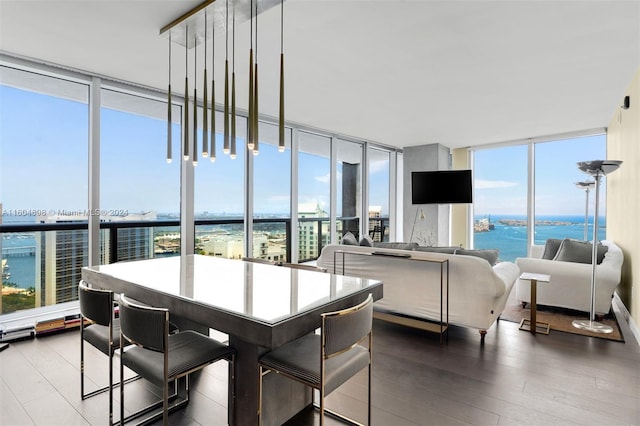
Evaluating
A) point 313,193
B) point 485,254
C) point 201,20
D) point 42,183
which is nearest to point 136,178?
point 42,183

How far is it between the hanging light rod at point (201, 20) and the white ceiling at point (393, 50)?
64 mm

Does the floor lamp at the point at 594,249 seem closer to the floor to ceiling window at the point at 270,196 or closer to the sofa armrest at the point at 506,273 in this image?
the sofa armrest at the point at 506,273

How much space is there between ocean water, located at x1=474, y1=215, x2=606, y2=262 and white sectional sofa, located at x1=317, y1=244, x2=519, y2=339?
3.30 m

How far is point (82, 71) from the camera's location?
11.8 ft

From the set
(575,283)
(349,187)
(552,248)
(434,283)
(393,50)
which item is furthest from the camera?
(349,187)

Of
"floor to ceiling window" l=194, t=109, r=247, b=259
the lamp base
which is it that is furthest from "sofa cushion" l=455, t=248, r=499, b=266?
"floor to ceiling window" l=194, t=109, r=247, b=259

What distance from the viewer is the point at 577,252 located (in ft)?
14.1

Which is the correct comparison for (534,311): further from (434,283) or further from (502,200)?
(502,200)

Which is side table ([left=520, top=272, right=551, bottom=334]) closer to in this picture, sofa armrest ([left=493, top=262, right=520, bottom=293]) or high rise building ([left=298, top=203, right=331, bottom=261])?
sofa armrest ([left=493, top=262, right=520, bottom=293])

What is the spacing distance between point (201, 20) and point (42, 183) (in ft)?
8.12

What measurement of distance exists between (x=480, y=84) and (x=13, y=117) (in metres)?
4.85

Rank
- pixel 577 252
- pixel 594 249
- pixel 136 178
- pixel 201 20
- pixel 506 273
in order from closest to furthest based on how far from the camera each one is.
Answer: pixel 201 20
pixel 506 273
pixel 594 249
pixel 136 178
pixel 577 252

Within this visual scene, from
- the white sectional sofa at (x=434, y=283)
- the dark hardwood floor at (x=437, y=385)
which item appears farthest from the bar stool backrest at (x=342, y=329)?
the white sectional sofa at (x=434, y=283)

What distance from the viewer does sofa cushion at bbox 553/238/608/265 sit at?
4.22 metres
